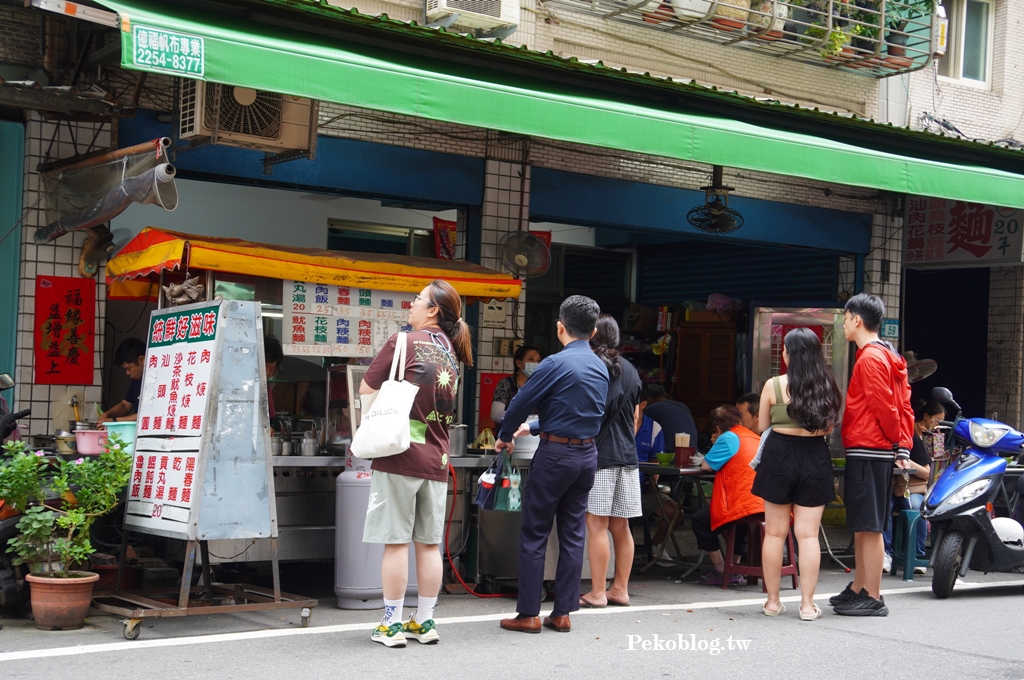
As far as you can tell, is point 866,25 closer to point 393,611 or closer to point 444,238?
point 444,238

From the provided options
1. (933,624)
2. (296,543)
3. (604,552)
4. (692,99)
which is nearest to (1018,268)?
(692,99)

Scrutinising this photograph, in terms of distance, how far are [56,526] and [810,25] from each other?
33.2 ft

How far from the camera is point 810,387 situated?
715 centimetres

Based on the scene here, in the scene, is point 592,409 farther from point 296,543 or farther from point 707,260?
point 707,260

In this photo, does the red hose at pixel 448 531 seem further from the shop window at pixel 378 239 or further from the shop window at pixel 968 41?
the shop window at pixel 968 41

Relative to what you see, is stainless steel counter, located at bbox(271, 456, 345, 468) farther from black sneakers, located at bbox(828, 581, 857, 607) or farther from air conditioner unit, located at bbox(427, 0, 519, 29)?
air conditioner unit, located at bbox(427, 0, 519, 29)

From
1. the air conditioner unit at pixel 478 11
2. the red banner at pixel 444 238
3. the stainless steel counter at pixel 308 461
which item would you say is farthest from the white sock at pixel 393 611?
the air conditioner unit at pixel 478 11

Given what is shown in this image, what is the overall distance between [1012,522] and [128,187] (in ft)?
22.8

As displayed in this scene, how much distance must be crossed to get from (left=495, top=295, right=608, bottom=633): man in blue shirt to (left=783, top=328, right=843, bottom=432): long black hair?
1397 millimetres

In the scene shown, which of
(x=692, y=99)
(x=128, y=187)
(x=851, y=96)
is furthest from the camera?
(x=851, y=96)

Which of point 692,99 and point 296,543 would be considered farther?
point 692,99

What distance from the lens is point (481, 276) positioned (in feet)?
28.6

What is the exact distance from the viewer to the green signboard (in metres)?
6.09

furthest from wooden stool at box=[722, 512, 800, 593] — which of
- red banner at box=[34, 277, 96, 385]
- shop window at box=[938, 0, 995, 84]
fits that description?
shop window at box=[938, 0, 995, 84]
